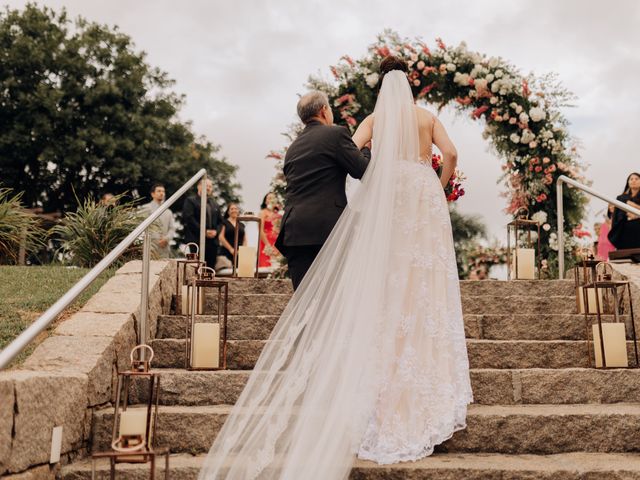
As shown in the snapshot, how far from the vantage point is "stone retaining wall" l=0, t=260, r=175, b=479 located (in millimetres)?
3223

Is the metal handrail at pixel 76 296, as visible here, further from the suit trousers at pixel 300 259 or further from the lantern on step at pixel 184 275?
the suit trousers at pixel 300 259

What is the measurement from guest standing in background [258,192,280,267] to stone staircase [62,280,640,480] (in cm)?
340

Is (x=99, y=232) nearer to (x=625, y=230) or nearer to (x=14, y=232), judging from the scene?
(x=14, y=232)

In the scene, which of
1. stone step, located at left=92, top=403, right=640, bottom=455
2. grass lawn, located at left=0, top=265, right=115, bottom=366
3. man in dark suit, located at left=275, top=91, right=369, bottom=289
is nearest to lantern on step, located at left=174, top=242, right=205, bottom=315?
grass lawn, located at left=0, top=265, right=115, bottom=366

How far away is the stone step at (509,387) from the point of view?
441 centimetres

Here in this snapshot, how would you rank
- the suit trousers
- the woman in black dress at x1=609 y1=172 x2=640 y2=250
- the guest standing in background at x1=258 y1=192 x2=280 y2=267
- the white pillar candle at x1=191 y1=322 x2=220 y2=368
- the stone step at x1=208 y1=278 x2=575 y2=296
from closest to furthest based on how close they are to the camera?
1. the suit trousers
2. the white pillar candle at x1=191 y1=322 x2=220 y2=368
3. the stone step at x1=208 y1=278 x2=575 y2=296
4. the woman in black dress at x1=609 y1=172 x2=640 y2=250
5. the guest standing in background at x1=258 y1=192 x2=280 y2=267

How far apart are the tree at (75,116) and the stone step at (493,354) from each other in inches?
750

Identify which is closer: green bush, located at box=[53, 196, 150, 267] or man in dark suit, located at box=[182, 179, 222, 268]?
green bush, located at box=[53, 196, 150, 267]

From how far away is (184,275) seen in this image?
5.95m

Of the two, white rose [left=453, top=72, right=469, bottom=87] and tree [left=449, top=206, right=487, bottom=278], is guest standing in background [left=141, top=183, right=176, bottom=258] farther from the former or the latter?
tree [left=449, top=206, right=487, bottom=278]

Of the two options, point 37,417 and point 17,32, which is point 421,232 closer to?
point 37,417

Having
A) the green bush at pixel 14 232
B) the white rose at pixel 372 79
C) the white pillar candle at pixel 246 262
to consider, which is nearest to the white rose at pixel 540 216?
the white rose at pixel 372 79

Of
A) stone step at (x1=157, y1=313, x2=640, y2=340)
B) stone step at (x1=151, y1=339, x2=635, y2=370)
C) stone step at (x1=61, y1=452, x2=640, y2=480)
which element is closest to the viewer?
stone step at (x1=61, y1=452, x2=640, y2=480)

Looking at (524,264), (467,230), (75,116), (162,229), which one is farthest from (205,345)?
(75,116)
